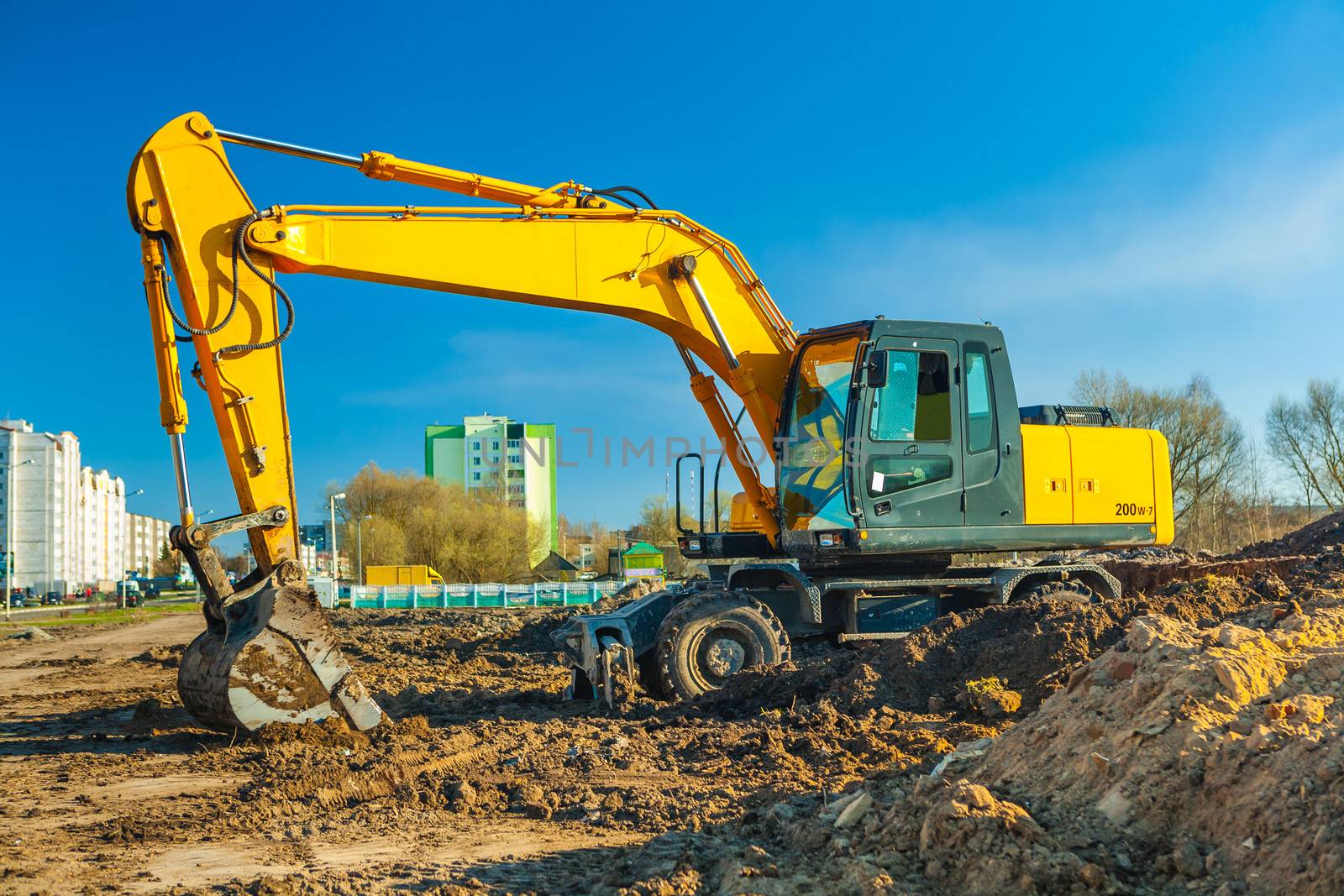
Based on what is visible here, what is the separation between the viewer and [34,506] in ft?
294

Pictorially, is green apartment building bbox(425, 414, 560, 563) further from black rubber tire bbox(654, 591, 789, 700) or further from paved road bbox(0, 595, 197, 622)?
black rubber tire bbox(654, 591, 789, 700)

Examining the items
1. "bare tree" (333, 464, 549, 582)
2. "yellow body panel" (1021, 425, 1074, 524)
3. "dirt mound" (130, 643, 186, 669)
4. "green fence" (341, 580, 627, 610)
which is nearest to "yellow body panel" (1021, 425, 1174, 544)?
"yellow body panel" (1021, 425, 1074, 524)

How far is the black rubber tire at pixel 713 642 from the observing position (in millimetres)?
8539

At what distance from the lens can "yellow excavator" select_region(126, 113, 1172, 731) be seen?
773 centimetres

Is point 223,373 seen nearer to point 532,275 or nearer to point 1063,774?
point 532,275

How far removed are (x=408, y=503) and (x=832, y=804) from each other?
5208cm

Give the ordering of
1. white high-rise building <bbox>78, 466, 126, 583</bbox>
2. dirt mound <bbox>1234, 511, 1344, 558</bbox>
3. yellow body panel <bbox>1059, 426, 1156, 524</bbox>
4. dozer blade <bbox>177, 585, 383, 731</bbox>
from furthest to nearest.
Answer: white high-rise building <bbox>78, 466, 126, 583</bbox>
dirt mound <bbox>1234, 511, 1344, 558</bbox>
yellow body panel <bbox>1059, 426, 1156, 524</bbox>
dozer blade <bbox>177, 585, 383, 731</bbox>

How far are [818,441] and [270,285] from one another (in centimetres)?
454

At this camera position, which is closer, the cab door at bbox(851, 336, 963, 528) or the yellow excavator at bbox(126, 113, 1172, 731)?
the yellow excavator at bbox(126, 113, 1172, 731)

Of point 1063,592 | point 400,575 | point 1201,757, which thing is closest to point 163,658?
point 1063,592

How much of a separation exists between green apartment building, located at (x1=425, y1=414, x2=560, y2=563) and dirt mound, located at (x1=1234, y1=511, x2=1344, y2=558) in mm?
75652

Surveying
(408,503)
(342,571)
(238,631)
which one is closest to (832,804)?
(238,631)

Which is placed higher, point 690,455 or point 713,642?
point 690,455

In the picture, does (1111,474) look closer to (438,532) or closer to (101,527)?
(438,532)
